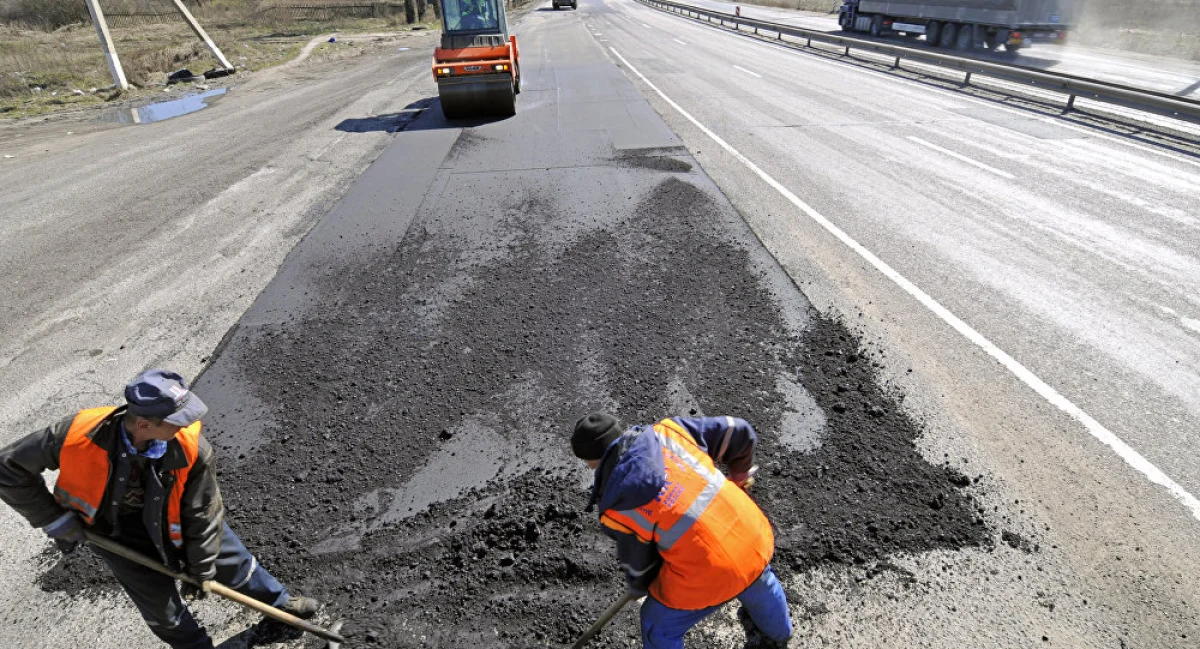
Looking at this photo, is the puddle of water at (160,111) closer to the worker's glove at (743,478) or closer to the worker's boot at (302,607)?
the worker's boot at (302,607)

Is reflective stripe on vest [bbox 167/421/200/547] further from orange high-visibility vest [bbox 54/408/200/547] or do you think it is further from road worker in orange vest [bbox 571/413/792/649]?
road worker in orange vest [bbox 571/413/792/649]

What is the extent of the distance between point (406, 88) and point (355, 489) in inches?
698

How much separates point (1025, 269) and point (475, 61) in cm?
1146

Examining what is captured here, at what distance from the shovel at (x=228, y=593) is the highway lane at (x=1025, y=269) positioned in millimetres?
4106

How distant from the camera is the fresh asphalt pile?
349cm

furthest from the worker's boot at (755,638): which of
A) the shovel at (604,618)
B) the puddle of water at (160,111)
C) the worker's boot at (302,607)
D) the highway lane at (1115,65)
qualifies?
the highway lane at (1115,65)

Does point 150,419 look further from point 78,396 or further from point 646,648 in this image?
point 78,396

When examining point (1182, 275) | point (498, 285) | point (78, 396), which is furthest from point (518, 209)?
point (1182, 275)

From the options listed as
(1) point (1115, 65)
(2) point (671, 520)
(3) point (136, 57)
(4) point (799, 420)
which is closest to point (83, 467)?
(2) point (671, 520)

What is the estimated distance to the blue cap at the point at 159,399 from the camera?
8.29ft

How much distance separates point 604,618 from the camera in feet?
9.28

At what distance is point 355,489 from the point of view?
415cm

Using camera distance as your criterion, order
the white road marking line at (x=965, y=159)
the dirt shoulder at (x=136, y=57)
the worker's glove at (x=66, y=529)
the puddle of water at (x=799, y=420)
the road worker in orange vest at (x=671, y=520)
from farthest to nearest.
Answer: the dirt shoulder at (x=136, y=57) < the white road marking line at (x=965, y=159) < the puddle of water at (x=799, y=420) < the worker's glove at (x=66, y=529) < the road worker in orange vest at (x=671, y=520)

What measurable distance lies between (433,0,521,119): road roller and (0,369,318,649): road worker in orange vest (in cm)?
1225
